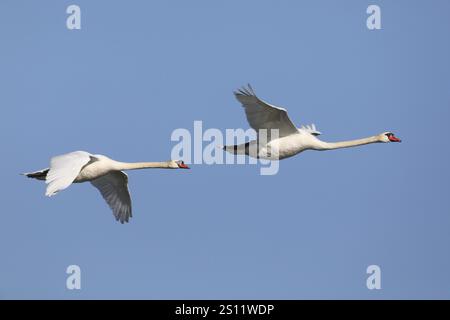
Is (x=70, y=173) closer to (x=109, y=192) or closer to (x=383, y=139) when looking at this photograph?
(x=109, y=192)

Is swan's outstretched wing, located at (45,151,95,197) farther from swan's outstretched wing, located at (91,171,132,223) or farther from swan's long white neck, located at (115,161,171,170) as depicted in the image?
swan's outstretched wing, located at (91,171,132,223)

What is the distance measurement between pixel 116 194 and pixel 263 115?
4.65 m

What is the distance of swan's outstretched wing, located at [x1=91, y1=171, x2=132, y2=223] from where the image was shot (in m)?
32.9

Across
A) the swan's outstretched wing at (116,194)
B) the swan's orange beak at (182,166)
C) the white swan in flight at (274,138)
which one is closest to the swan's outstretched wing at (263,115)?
the white swan in flight at (274,138)

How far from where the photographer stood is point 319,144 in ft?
104

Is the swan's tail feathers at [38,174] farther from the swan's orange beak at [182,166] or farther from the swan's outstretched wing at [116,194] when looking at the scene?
the swan's orange beak at [182,166]

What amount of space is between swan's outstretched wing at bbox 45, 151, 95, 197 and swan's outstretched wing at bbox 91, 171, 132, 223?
3477mm

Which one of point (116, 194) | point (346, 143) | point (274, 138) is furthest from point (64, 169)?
point (346, 143)

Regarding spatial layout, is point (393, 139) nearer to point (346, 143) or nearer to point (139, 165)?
point (346, 143)

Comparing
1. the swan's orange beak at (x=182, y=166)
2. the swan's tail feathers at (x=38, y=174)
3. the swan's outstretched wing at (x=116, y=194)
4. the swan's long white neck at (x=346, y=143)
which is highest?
the swan's long white neck at (x=346, y=143)

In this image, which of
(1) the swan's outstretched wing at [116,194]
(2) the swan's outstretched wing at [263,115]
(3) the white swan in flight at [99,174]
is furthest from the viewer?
(1) the swan's outstretched wing at [116,194]

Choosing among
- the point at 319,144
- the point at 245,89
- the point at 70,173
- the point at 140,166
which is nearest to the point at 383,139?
the point at 319,144

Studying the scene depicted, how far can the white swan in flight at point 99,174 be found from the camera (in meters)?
28.0

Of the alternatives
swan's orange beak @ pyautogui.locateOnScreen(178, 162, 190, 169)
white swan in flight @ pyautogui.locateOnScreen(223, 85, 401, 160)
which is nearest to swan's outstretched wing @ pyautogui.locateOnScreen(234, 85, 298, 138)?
→ white swan in flight @ pyautogui.locateOnScreen(223, 85, 401, 160)
